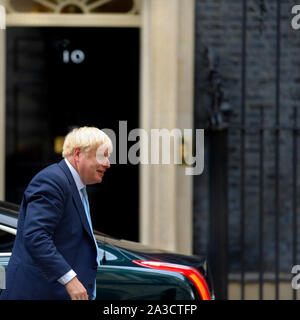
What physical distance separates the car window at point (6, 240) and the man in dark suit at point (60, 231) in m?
0.60

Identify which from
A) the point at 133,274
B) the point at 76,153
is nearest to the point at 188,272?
the point at 133,274

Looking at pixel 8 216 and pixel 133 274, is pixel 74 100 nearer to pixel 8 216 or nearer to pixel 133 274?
pixel 8 216

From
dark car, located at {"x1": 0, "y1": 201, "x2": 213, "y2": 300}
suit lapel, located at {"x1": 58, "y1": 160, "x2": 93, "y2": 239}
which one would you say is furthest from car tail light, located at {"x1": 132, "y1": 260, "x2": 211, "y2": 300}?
suit lapel, located at {"x1": 58, "y1": 160, "x2": 93, "y2": 239}

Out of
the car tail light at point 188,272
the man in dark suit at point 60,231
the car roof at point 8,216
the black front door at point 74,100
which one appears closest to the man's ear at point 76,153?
the man in dark suit at point 60,231

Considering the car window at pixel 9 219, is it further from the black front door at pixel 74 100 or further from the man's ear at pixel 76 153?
the black front door at pixel 74 100

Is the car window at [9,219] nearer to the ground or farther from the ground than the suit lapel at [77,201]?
nearer to the ground

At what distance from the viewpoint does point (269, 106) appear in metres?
7.84

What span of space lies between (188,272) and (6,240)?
1.18 m

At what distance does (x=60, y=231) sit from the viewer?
3.41 meters

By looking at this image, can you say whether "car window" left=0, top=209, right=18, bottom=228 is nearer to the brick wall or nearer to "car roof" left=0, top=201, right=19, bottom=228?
"car roof" left=0, top=201, right=19, bottom=228

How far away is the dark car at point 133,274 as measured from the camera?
13.8ft

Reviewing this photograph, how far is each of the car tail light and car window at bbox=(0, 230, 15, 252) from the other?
782mm
